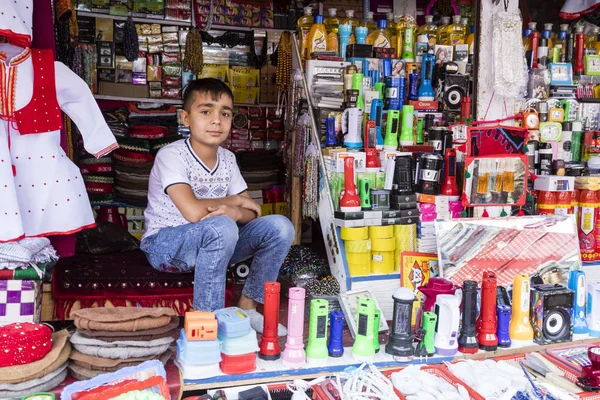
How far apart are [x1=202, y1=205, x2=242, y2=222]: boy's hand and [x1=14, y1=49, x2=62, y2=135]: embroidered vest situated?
0.86 m

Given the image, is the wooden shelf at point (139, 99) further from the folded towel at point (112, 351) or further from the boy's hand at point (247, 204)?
the folded towel at point (112, 351)

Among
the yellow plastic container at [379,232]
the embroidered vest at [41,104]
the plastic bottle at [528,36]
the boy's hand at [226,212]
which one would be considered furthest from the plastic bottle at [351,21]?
the embroidered vest at [41,104]

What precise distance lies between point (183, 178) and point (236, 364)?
95cm

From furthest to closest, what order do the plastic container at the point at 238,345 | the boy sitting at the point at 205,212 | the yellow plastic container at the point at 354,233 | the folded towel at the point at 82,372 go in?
the yellow plastic container at the point at 354,233, the boy sitting at the point at 205,212, the plastic container at the point at 238,345, the folded towel at the point at 82,372

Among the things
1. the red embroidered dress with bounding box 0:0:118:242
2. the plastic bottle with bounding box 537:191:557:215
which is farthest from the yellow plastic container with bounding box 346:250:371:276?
the red embroidered dress with bounding box 0:0:118:242

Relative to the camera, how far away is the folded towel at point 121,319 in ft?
7.49

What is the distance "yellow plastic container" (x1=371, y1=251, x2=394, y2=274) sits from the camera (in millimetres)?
3473

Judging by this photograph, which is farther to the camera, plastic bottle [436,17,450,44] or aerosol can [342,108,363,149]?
plastic bottle [436,17,450,44]

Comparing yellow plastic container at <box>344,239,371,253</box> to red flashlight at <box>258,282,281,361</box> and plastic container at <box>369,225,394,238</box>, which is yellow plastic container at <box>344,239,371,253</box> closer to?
plastic container at <box>369,225,394,238</box>

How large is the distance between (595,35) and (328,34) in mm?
2238

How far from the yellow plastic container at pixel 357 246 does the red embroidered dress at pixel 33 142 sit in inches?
55.4

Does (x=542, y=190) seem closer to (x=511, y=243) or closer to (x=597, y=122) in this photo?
(x=511, y=243)

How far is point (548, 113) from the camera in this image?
165 inches

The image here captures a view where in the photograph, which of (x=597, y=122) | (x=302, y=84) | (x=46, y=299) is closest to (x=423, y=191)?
(x=302, y=84)
